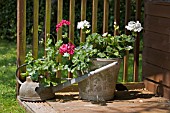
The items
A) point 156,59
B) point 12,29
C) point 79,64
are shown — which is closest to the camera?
point 79,64

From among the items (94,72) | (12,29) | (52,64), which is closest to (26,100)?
(52,64)

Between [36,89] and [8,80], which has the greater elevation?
[36,89]

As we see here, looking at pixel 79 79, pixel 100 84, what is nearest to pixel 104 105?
pixel 100 84

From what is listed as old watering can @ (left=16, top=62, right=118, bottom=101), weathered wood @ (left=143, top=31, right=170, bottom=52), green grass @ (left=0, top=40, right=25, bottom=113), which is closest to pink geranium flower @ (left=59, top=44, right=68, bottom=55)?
old watering can @ (left=16, top=62, right=118, bottom=101)

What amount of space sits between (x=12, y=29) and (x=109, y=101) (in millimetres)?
6367

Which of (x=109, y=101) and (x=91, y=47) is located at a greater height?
(x=91, y=47)

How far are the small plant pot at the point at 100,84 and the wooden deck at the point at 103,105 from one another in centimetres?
7

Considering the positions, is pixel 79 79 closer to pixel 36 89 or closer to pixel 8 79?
pixel 36 89

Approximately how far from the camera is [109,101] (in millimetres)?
4852

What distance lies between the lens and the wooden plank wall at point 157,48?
500 centimetres

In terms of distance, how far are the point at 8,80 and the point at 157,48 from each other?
2.11 meters

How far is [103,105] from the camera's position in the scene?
466cm

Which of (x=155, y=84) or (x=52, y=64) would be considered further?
(x=155, y=84)

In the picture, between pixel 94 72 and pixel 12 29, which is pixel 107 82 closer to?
pixel 94 72
